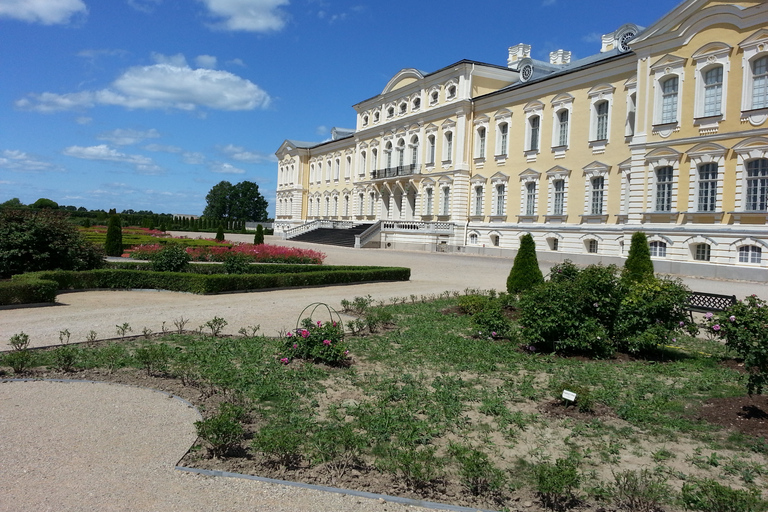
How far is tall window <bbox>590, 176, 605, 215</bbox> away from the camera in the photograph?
93.7 ft

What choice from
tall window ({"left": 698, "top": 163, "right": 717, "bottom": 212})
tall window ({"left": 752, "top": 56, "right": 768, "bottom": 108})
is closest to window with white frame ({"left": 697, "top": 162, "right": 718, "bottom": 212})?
tall window ({"left": 698, "top": 163, "right": 717, "bottom": 212})

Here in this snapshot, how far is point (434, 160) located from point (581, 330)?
33472 mm

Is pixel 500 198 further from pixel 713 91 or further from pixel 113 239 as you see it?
pixel 113 239

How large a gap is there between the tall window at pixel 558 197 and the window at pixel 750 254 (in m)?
10.5

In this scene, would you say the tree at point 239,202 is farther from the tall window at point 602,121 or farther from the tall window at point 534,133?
the tall window at point 602,121

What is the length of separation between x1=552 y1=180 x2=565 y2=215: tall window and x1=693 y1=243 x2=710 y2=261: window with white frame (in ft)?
28.3

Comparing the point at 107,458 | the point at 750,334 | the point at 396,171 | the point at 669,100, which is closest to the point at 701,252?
the point at 669,100

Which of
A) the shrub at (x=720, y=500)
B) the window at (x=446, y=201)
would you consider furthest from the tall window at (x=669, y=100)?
the shrub at (x=720, y=500)

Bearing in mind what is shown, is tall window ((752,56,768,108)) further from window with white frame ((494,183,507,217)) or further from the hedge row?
the hedge row

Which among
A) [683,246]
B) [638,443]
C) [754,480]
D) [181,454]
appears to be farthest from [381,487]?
[683,246]

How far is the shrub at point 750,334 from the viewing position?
5527 millimetres

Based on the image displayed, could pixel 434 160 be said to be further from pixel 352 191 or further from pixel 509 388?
pixel 509 388

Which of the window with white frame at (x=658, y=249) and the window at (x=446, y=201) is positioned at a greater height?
the window at (x=446, y=201)

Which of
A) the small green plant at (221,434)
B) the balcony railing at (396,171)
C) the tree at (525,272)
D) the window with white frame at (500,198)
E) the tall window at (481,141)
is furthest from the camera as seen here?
the balcony railing at (396,171)
